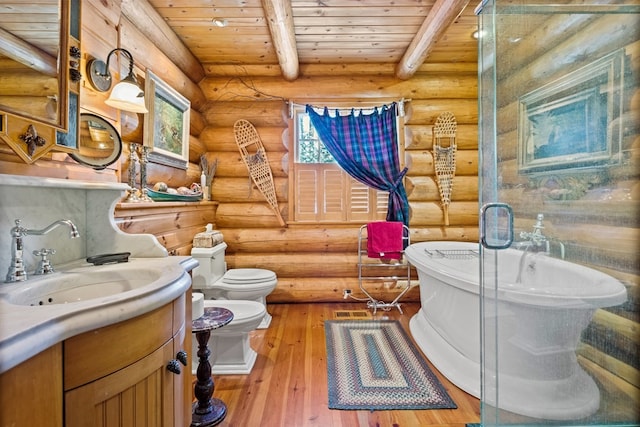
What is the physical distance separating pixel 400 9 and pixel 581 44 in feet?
4.61

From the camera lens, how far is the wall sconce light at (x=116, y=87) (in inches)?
63.6

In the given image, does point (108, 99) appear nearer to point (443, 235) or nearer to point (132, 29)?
point (132, 29)

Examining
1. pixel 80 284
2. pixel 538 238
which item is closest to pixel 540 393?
pixel 538 238

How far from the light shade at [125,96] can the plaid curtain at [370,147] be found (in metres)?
2.03

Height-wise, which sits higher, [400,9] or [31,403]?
[400,9]

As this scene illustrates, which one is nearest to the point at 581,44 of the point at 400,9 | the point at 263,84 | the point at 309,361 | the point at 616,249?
the point at 616,249

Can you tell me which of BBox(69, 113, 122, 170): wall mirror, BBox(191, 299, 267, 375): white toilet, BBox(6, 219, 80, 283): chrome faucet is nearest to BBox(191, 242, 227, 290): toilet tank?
BBox(191, 299, 267, 375): white toilet

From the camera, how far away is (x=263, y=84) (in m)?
3.55

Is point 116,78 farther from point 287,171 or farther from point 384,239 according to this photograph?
point 384,239

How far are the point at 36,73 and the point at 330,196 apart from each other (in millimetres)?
2727

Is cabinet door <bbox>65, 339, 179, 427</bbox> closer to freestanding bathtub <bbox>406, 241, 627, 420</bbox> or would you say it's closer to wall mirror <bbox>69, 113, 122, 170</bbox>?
wall mirror <bbox>69, 113, 122, 170</bbox>

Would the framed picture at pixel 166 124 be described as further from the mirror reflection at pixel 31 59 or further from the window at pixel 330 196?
the window at pixel 330 196

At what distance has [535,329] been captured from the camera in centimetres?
167

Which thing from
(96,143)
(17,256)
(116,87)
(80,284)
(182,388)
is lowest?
(182,388)
